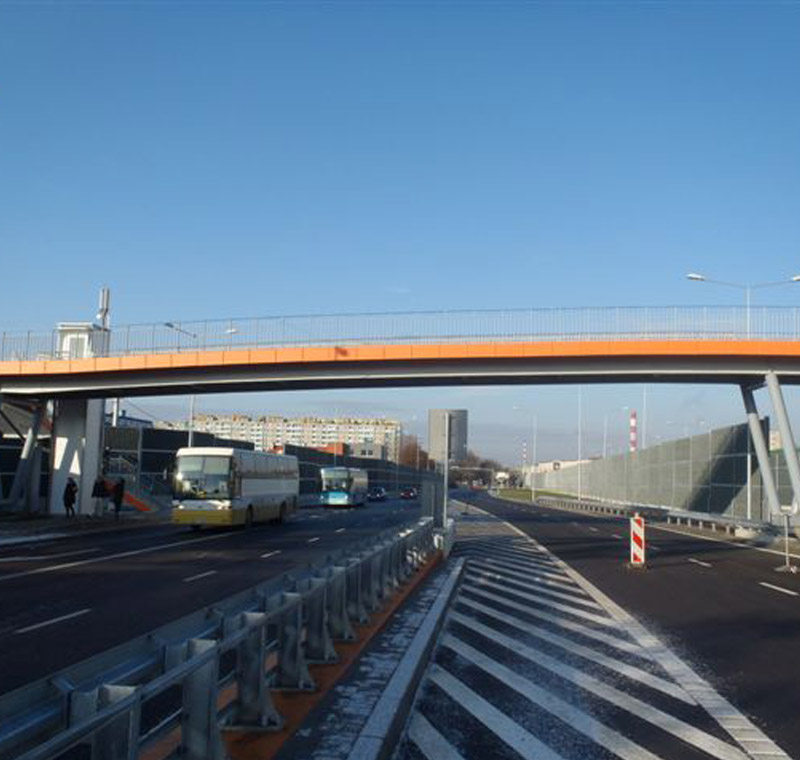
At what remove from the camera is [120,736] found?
151 inches

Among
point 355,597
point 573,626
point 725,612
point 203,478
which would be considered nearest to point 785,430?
point 725,612

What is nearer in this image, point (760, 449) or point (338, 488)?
point (760, 449)

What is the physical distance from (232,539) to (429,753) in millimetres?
24937

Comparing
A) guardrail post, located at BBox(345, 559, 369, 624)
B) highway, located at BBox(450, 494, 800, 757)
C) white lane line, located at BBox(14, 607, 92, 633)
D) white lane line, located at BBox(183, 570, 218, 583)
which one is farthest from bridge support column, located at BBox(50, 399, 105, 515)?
guardrail post, located at BBox(345, 559, 369, 624)

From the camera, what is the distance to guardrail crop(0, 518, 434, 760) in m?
3.61

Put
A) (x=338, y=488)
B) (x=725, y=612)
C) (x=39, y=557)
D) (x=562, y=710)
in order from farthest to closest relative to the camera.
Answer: (x=338, y=488), (x=39, y=557), (x=725, y=612), (x=562, y=710)

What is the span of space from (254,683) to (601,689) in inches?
153

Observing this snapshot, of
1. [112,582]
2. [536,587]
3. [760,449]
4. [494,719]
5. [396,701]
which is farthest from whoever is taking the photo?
[760,449]

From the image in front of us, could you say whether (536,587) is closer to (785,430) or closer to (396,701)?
(396,701)

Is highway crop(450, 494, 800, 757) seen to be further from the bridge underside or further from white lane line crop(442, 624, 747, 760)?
the bridge underside

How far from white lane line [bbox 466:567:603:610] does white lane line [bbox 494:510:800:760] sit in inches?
12.7

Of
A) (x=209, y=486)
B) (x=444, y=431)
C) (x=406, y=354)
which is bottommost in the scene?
(x=209, y=486)

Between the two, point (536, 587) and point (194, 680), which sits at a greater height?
point (194, 680)

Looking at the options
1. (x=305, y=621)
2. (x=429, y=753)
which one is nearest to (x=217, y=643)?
(x=429, y=753)
